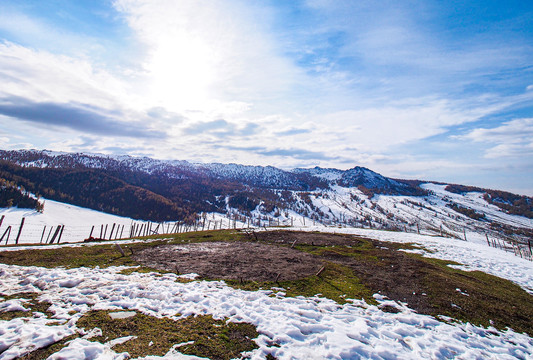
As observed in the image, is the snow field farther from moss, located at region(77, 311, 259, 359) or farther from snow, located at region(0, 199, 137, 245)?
snow, located at region(0, 199, 137, 245)

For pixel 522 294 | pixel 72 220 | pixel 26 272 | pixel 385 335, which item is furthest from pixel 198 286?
pixel 72 220

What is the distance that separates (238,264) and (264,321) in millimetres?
9128

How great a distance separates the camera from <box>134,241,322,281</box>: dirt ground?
14.2 m

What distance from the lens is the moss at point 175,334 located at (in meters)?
6.12

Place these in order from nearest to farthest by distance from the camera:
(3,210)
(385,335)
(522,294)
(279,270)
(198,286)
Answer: (385,335)
(198,286)
(522,294)
(279,270)
(3,210)

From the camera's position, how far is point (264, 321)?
801 centimetres

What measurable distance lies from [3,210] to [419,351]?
7290 inches

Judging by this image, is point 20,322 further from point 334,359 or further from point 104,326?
point 334,359

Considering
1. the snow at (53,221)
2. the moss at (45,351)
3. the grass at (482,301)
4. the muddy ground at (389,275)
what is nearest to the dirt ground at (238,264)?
A: the muddy ground at (389,275)

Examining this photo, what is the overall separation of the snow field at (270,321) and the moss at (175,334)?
38cm

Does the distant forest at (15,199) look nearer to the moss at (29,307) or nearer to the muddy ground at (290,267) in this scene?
the muddy ground at (290,267)

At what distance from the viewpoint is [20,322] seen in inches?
273

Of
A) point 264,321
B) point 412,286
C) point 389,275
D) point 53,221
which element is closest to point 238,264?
point 264,321

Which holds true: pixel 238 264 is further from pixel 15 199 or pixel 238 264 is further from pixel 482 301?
pixel 15 199
